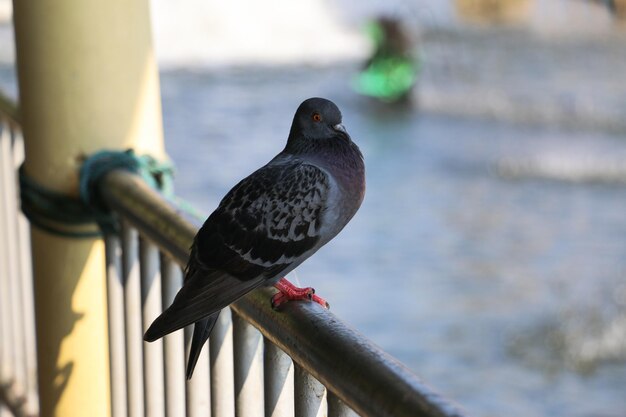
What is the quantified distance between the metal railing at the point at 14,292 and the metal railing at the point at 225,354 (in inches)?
12.0

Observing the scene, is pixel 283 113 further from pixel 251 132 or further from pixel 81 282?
pixel 81 282

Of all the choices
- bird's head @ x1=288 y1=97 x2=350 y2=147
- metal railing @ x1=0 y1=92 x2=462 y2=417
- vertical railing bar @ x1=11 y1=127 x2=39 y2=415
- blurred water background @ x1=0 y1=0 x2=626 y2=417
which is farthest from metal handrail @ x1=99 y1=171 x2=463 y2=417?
vertical railing bar @ x1=11 y1=127 x2=39 y2=415

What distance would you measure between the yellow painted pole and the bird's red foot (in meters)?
0.82

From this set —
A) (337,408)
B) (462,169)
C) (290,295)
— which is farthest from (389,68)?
(337,408)

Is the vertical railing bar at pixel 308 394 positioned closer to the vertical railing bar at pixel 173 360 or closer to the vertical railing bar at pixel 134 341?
the vertical railing bar at pixel 173 360

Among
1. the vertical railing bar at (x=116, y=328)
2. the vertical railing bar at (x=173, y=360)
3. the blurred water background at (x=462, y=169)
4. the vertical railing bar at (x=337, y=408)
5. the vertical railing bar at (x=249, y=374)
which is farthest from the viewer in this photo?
the blurred water background at (x=462, y=169)

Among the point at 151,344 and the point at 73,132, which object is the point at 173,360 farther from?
the point at 73,132

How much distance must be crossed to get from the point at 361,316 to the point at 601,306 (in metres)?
1.82

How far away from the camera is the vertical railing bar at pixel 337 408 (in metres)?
1.28

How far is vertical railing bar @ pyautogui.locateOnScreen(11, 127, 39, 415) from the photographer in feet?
9.49

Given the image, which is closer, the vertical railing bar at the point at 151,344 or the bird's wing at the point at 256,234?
the bird's wing at the point at 256,234

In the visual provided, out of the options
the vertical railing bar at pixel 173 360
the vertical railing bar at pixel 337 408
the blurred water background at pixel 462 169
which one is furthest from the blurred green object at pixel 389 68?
the vertical railing bar at pixel 337 408

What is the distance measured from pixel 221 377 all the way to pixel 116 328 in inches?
20.4

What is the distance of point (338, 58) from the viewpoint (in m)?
17.5
